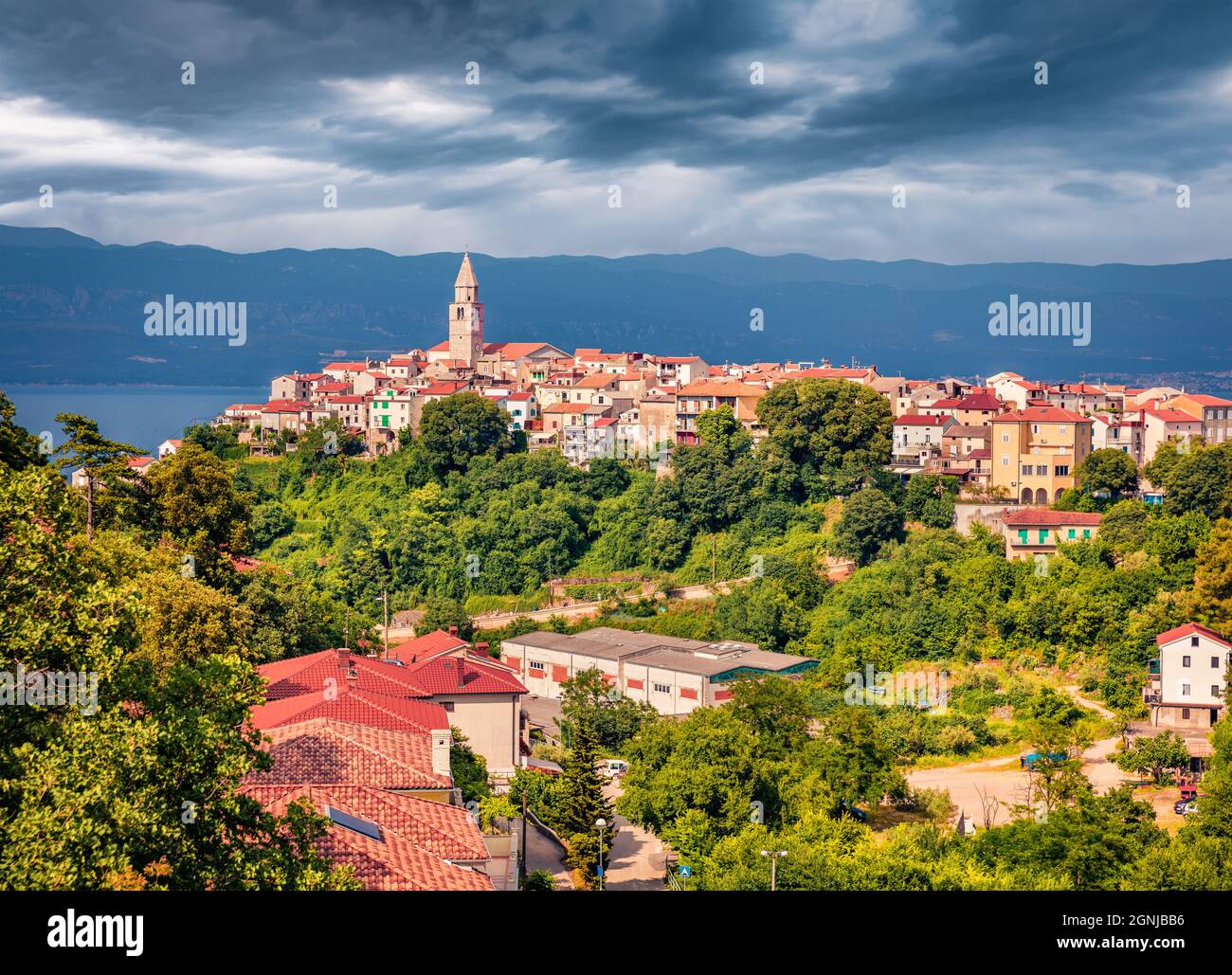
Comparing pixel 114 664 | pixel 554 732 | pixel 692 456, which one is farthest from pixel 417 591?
pixel 114 664

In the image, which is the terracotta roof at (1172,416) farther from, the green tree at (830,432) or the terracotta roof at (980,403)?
the green tree at (830,432)

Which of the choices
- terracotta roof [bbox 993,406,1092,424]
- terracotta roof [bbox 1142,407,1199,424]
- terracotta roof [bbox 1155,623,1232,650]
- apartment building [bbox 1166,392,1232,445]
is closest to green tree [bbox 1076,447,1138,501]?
terracotta roof [bbox 993,406,1092,424]

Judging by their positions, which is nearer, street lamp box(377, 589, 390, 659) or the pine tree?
the pine tree

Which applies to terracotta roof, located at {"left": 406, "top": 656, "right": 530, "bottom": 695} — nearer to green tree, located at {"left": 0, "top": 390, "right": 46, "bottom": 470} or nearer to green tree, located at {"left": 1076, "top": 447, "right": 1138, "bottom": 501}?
green tree, located at {"left": 0, "top": 390, "right": 46, "bottom": 470}

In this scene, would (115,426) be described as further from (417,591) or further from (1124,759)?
(1124,759)
